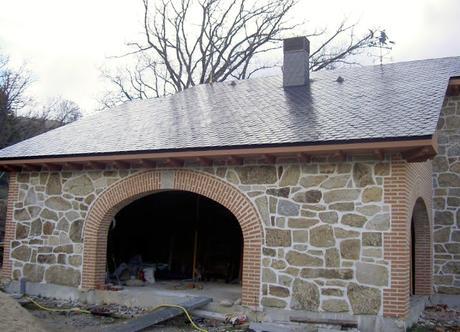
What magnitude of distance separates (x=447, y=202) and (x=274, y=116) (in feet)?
14.2

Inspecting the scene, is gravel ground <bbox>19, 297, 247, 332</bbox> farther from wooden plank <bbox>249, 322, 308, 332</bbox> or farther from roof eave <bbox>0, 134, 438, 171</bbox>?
roof eave <bbox>0, 134, 438, 171</bbox>

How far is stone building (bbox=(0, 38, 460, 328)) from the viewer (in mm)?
8234

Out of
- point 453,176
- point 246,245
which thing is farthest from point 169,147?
point 453,176

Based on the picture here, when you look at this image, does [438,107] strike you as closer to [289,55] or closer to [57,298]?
[289,55]

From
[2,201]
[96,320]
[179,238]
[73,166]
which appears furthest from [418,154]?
[2,201]

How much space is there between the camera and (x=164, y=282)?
12164mm

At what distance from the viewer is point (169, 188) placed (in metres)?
9.98

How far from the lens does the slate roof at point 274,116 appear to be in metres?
8.63

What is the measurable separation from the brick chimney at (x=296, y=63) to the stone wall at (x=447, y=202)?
3315 millimetres

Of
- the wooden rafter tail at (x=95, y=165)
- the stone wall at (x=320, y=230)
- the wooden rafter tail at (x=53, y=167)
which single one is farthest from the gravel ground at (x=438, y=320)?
the wooden rafter tail at (x=53, y=167)

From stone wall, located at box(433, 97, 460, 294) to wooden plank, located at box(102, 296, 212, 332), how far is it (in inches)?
201

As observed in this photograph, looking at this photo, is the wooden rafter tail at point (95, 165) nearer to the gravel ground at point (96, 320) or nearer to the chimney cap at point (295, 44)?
the gravel ground at point (96, 320)

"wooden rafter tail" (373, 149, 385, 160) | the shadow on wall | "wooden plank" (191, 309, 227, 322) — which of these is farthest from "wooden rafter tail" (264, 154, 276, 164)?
the shadow on wall

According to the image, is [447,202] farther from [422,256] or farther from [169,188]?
[169,188]
